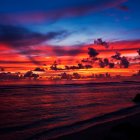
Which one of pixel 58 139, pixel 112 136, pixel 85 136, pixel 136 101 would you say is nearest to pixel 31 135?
pixel 58 139

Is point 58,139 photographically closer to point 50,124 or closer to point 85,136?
point 85,136

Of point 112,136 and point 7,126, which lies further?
point 7,126

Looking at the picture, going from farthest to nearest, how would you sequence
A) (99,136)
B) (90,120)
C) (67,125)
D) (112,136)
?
(90,120), (67,125), (99,136), (112,136)

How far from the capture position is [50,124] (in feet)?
78.5

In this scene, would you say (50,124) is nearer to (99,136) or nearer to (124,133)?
(99,136)

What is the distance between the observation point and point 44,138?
17891 mm

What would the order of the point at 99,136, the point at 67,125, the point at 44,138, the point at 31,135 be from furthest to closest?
the point at 67,125, the point at 31,135, the point at 44,138, the point at 99,136

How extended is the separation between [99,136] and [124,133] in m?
3.49

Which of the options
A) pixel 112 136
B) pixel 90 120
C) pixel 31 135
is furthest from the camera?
pixel 90 120

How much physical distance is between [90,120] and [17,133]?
8009 millimetres

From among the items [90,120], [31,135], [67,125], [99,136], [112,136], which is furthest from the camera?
[90,120]

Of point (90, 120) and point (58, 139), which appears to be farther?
point (90, 120)

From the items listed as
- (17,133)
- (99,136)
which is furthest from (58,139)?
(17,133)

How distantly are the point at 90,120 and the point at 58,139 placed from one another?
904 cm
